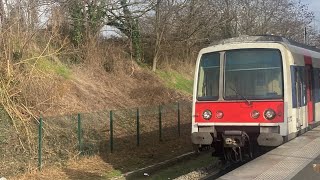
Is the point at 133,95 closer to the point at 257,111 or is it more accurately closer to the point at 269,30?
the point at 257,111

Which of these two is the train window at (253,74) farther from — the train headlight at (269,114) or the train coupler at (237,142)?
the train coupler at (237,142)

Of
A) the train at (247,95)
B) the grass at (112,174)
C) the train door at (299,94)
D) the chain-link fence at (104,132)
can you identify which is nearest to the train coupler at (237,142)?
the train at (247,95)

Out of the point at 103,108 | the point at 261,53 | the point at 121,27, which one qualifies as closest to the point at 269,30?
the point at 121,27

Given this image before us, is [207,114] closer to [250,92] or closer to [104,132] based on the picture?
[250,92]

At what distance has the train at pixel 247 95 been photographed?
1033cm

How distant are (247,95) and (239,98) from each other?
0.19 meters

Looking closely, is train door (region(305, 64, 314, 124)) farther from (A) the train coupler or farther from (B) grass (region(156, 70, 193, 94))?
(B) grass (region(156, 70, 193, 94))

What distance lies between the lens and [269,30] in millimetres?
42062

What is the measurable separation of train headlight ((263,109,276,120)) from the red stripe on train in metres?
0.05

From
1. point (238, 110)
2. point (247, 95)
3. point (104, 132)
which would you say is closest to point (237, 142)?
point (238, 110)

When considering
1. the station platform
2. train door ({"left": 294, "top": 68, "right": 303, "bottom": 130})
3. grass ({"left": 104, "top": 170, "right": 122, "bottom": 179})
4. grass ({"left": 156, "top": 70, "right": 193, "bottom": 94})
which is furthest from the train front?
grass ({"left": 156, "top": 70, "right": 193, "bottom": 94})

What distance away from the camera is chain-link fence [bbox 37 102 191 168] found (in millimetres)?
12731

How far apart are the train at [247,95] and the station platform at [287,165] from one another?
52 centimetres

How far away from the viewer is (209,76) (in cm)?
1128
